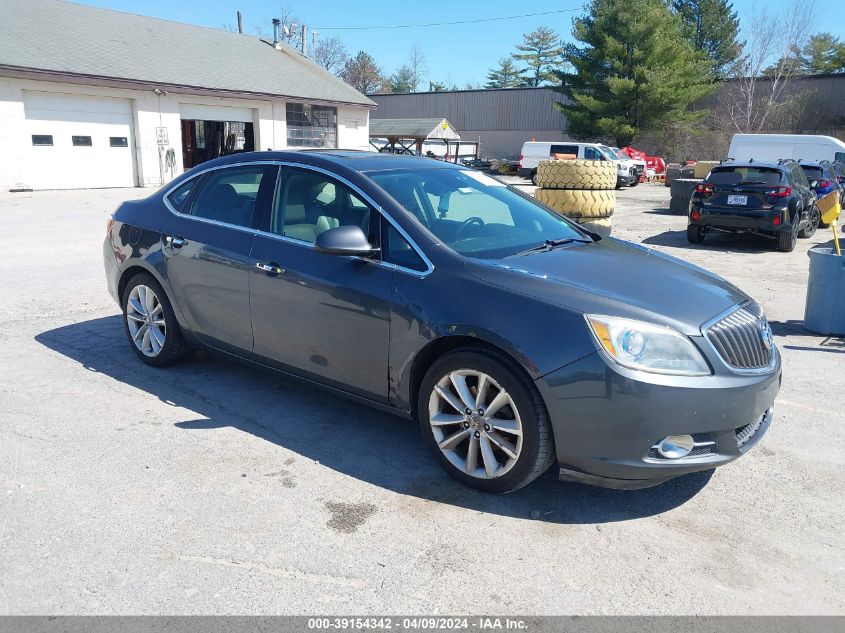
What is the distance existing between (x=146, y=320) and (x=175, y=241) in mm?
762

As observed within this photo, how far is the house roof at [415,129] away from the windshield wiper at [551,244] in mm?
28838

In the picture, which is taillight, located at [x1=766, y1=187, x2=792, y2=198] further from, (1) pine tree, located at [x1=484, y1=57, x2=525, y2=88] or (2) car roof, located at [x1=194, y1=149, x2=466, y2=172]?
(1) pine tree, located at [x1=484, y1=57, x2=525, y2=88]

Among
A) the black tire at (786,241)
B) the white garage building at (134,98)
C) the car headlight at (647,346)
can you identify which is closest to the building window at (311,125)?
the white garage building at (134,98)

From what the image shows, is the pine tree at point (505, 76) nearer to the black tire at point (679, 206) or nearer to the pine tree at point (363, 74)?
the pine tree at point (363, 74)

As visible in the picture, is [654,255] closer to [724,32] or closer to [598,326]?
[598,326]

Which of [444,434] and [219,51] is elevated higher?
[219,51]

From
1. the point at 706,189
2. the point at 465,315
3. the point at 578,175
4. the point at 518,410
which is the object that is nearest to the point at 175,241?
the point at 465,315

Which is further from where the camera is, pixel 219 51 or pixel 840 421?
pixel 219 51

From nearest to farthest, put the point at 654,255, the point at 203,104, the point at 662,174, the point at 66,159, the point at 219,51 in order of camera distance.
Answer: the point at 654,255 → the point at 66,159 → the point at 203,104 → the point at 219,51 → the point at 662,174

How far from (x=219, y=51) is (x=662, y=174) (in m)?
22.0

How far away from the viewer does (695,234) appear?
511 inches

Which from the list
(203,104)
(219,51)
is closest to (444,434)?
(203,104)

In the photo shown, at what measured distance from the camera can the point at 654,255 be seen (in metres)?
4.39

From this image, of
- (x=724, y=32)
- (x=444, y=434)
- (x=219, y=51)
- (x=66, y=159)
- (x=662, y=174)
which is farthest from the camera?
(x=724, y=32)
